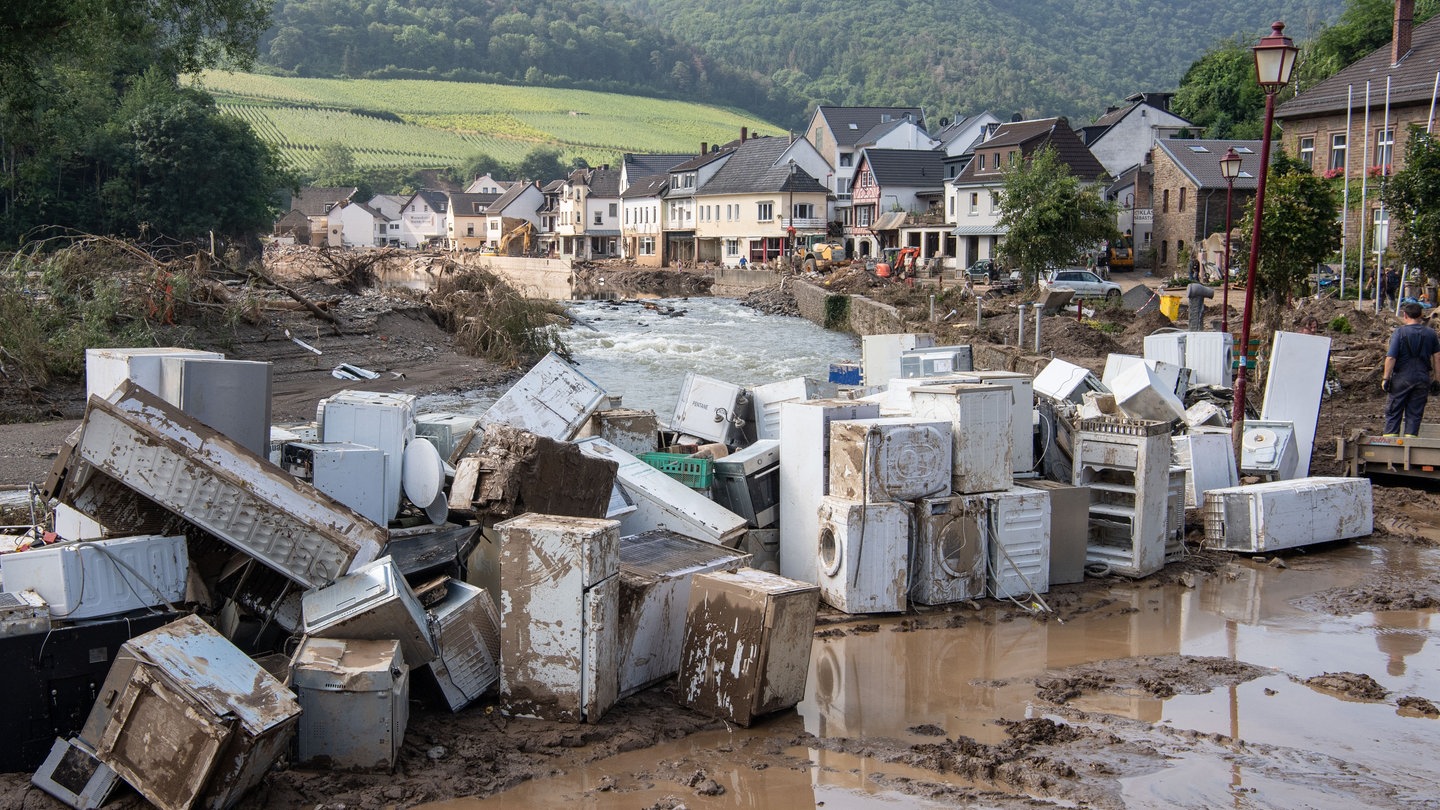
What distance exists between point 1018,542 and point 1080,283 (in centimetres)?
2800

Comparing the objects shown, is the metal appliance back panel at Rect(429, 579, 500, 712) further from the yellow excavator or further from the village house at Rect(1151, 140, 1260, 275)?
the yellow excavator

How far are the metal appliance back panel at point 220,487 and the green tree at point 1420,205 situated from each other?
19010 millimetres

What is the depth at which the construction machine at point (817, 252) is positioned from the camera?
50.0m

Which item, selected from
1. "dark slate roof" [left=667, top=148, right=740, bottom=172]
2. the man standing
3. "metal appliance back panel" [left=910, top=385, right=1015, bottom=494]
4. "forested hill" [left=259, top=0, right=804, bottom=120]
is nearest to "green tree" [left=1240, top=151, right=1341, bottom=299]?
the man standing

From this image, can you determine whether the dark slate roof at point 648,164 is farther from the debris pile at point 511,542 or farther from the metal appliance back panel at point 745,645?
the metal appliance back panel at point 745,645

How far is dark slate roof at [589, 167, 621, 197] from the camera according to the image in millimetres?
77438

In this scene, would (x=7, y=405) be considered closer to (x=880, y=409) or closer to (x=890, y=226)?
(x=880, y=409)

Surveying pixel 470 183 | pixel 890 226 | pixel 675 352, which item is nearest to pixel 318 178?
pixel 470 183

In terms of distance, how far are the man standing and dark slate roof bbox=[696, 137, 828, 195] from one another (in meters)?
49.5

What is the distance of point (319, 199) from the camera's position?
303 feet

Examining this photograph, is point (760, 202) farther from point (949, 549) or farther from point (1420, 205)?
point (949, 549)

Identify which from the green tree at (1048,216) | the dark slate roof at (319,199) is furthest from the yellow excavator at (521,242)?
the green tree at (1048,216)

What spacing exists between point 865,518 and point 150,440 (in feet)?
13.2

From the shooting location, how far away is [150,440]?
5.13 m
